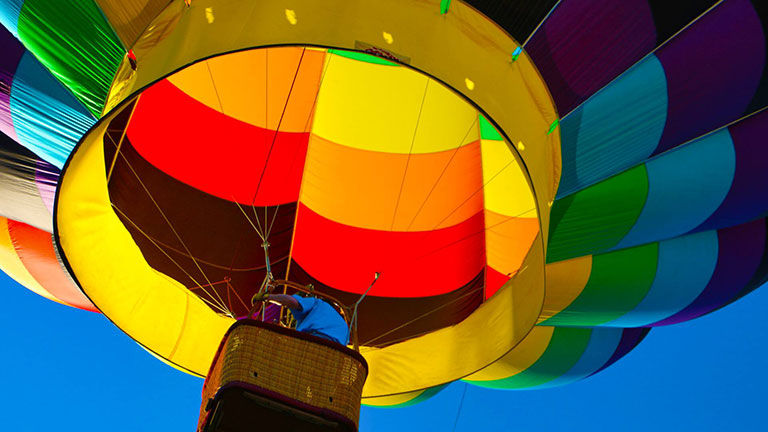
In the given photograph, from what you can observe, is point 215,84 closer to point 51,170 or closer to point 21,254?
point 51,170

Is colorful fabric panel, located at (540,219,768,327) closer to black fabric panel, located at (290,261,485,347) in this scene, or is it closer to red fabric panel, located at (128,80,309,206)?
black fabric panel, located at (290,261,485,347)

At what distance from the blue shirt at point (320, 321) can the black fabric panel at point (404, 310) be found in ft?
2.75

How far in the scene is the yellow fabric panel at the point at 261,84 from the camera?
392cm

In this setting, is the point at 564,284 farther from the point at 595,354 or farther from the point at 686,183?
the point at 595,354

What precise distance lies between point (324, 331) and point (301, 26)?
1000mm

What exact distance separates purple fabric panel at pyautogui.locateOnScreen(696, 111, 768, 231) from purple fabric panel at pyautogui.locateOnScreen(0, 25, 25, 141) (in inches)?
113

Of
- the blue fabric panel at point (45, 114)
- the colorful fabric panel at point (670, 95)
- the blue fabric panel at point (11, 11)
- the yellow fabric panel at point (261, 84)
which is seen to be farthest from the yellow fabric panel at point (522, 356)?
the blue fabric panel at point (11, 11)

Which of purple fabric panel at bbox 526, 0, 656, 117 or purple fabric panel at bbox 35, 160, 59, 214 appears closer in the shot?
purple fabric panel at bbox 526, 0, 656, 117

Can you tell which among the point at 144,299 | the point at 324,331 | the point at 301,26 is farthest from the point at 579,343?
the point at 301,26

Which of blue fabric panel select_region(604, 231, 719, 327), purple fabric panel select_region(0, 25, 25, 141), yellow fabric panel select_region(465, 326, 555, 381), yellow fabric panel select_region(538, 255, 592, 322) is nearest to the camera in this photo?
purple fabric panel select_region(0, 25, 25, 141)

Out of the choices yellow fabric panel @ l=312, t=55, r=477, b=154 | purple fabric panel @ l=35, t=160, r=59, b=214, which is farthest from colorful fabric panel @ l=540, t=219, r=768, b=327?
purple fabric panel @ l=35, t=160, r=59, b=214

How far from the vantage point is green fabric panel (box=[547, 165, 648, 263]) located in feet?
10.8

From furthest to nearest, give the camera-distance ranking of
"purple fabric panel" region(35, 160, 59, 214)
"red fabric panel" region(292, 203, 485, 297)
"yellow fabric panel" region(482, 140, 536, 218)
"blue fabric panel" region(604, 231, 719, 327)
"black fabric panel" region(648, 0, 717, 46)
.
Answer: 1. "red fabric panel" region(292, 203, 485, 297)
2. "yellow fabric panel" region(482, 140, 536, 218)
3. "blue fabric panel" region(604, 231, 719, 327)
4. "purple fabric panel" region(35, 160, 59, 214)
5. "black fabric panel" region(648, 0, 717, 46)

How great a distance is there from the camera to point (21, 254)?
400 cm
